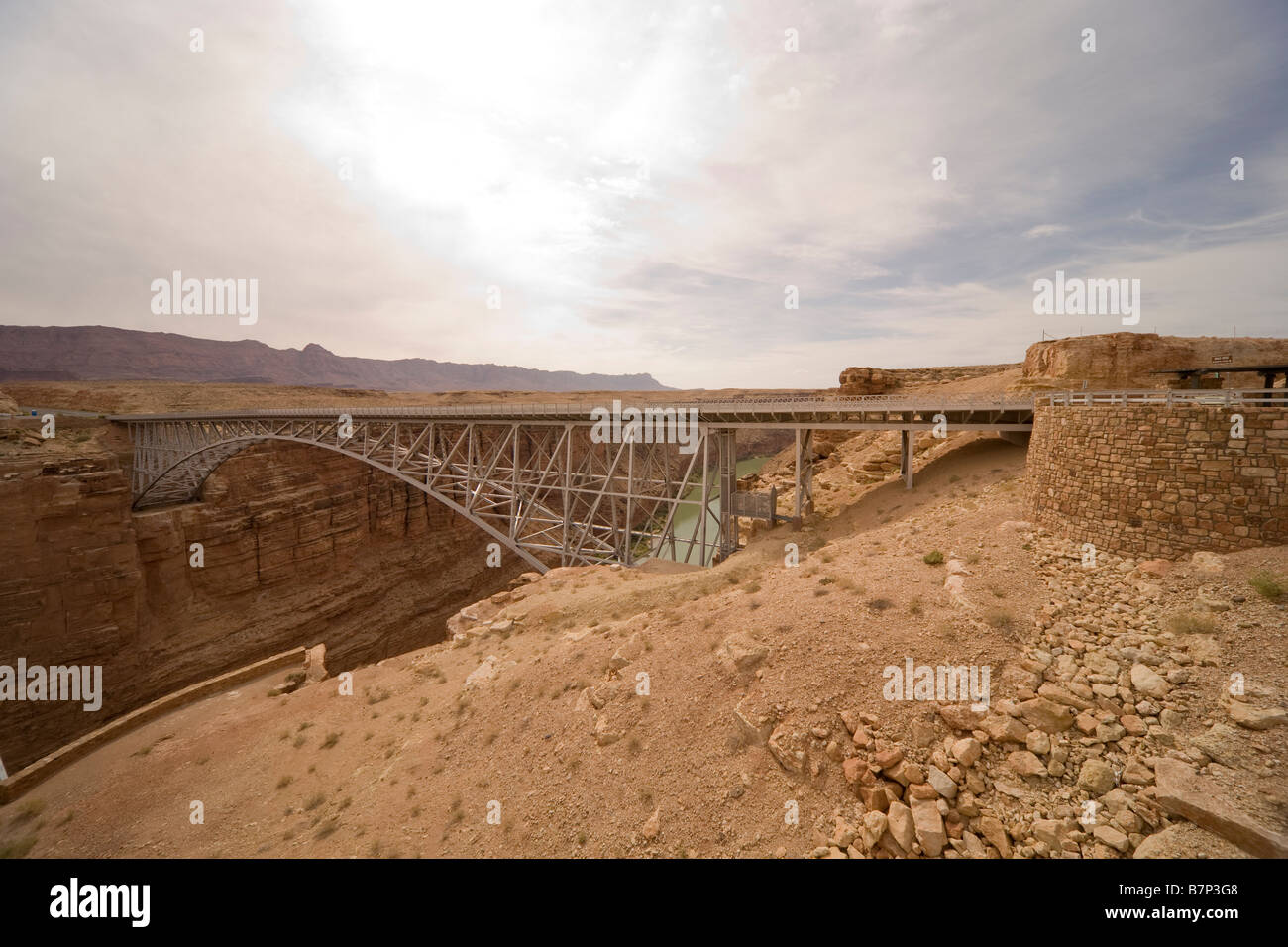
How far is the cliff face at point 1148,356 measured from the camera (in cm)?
1593

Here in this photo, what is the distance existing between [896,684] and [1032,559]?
438 centimetres

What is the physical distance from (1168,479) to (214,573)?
41783 millimetres

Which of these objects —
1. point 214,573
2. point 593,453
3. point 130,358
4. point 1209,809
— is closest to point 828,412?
point 593,453

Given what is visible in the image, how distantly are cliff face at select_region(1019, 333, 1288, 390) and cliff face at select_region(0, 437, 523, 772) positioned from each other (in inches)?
1510

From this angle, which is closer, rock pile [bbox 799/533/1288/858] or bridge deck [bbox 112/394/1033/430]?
rock pile [bbox 799/533/1288/858]

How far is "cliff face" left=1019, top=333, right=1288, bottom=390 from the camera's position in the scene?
15.9 meters

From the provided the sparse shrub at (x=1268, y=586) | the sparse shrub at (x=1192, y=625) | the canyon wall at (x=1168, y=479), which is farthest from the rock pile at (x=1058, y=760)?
the canyon wall at (x=1168, y=479)

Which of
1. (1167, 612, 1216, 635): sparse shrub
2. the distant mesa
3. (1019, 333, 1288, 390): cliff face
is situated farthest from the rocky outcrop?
the distant mesa

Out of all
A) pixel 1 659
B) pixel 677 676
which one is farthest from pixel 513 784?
pixel 1 659

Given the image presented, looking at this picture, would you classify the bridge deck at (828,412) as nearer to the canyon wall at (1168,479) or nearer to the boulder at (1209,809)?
the canyon wall at (1168,479)

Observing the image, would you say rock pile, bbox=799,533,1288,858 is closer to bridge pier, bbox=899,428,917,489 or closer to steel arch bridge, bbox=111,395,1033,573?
bridge pier, bbox=899,428,917,489

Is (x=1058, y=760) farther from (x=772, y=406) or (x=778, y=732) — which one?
(x=772, y=406)

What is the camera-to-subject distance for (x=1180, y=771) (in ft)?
14.1
